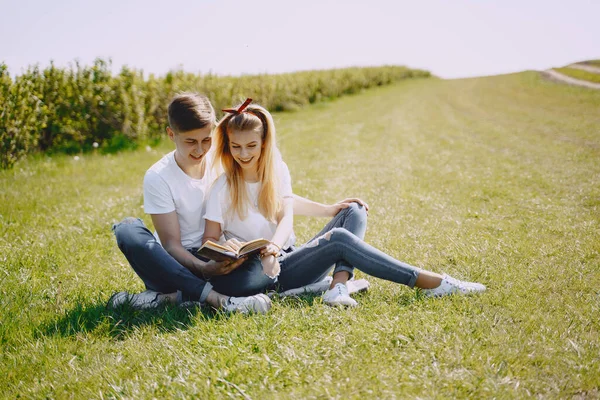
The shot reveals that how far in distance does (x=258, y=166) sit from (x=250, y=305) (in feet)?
3.68

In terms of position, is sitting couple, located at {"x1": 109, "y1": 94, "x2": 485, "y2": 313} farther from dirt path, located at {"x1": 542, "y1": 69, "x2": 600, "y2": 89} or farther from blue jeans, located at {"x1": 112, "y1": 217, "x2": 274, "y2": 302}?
dirt path, located at {"x1": 542, "y1": 69, "x2": 600, "y2": 89}

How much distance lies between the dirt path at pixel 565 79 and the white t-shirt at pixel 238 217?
25393 mm

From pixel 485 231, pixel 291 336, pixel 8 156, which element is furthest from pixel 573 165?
pixel 8 156

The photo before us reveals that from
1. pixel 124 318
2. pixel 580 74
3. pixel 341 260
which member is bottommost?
pixel 124 318

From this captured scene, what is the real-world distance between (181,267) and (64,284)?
1360 millimetres

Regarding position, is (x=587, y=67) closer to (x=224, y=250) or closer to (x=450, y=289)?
(x=450, y=289)

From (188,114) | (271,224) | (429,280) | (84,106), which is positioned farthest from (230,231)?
(84,106)

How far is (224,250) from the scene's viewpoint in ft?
10.3

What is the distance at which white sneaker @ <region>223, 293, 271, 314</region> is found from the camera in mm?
3373

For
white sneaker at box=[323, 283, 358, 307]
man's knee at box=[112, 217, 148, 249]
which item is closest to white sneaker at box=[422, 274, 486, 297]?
white sneaker at box=[323, 283, 358, 307]

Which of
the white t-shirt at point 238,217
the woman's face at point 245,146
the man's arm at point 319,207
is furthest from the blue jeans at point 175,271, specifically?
the man's arm at point 319,207

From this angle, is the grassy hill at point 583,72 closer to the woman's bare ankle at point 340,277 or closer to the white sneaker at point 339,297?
the woman's bare ankle at point 340,277

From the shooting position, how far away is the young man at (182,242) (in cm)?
349

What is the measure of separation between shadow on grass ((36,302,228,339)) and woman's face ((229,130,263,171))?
1.16m
